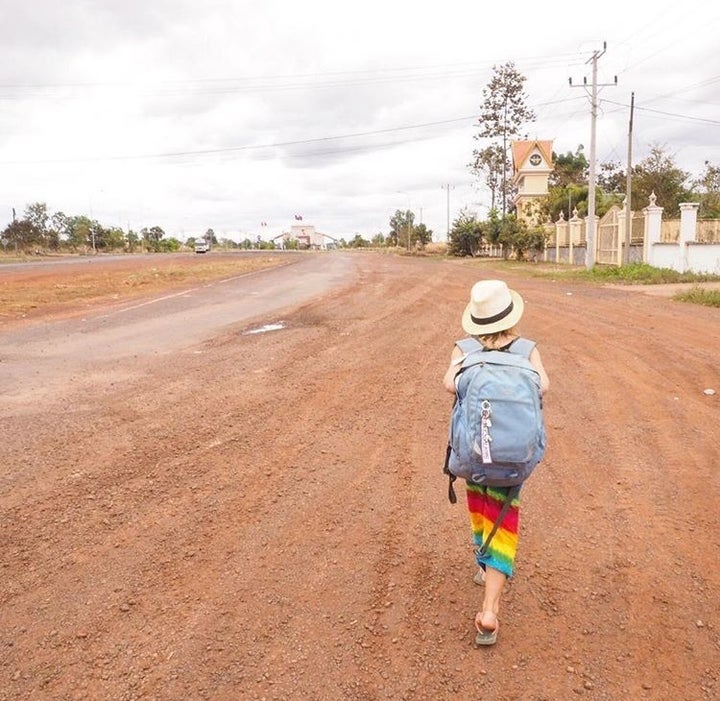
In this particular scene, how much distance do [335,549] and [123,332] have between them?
842cm

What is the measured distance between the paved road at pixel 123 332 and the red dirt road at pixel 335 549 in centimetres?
148

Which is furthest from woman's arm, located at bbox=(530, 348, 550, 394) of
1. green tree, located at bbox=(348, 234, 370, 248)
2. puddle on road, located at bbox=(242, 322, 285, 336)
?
green tree, located at bbox=(348, 234, 370, 248)

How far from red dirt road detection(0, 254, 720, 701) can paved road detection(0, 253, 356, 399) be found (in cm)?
148

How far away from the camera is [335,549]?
3.41 metres

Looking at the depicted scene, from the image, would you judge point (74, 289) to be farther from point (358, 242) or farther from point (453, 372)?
point (358, 242)

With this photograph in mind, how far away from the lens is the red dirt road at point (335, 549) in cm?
250

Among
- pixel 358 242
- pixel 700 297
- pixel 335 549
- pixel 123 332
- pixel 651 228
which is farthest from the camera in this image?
pixel 358 242

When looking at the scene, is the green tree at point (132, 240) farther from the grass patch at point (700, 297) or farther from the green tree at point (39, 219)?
the grass patch at point (700, 297)

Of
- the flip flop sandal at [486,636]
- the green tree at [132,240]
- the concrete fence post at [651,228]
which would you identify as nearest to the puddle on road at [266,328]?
the flip flop sandal at [486,636]

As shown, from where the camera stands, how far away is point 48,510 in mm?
3881

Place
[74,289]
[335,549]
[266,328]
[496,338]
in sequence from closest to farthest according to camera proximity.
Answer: [496,338]
[335,549]
[266,328]
[74,289]

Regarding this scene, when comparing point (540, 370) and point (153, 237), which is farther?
point (153, 237)

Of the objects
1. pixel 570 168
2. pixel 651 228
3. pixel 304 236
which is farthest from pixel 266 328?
pixel 304 236

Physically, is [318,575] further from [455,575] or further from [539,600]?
[539,600]
